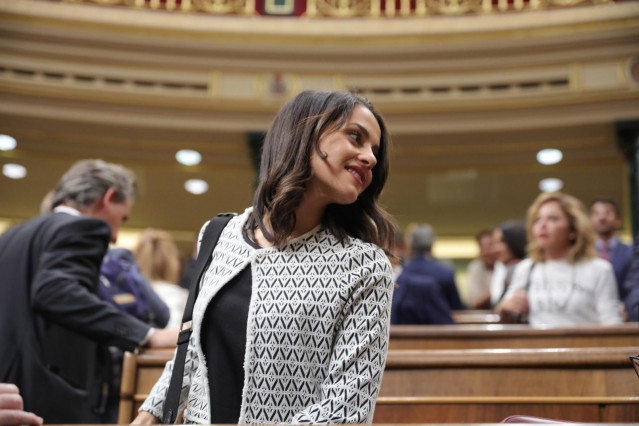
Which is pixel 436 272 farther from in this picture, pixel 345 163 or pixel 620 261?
pixel 345 163

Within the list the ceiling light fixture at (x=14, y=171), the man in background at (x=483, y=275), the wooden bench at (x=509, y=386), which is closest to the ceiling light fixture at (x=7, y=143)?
the ceiling light fixture at (x=14, y=171)

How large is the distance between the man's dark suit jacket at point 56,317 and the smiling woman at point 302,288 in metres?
0.74

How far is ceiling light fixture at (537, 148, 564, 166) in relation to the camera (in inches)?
311

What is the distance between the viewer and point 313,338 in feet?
4.63

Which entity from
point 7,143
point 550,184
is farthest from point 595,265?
point 7,143

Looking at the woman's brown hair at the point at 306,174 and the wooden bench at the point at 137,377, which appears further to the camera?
the wooden bench at the point at 137,377

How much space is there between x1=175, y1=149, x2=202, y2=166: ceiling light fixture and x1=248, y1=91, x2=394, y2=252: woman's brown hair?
21.6 ft

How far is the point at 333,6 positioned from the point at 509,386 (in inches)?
236

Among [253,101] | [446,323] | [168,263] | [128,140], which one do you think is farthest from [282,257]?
[128,140]

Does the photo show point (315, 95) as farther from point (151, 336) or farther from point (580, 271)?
point (580, 271)

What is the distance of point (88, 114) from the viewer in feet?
24.2

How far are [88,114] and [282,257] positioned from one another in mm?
6401

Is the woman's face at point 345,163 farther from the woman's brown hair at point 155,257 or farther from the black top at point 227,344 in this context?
the woman's brown hair at point 155,257

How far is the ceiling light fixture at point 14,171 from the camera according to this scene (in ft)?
28.9
